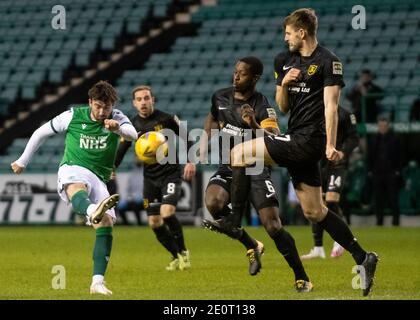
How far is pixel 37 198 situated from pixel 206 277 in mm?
11366

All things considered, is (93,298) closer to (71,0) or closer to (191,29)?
(191,29)

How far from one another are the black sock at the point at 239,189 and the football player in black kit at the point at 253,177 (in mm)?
441

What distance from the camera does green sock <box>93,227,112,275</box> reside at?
9578 mm

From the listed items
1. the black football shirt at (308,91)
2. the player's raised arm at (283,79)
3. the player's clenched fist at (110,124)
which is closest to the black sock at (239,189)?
the black football shirt at (308,91)

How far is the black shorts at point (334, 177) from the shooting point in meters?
14.8

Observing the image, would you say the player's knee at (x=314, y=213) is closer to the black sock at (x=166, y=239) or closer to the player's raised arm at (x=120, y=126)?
the player's raised arm at (x=120, y=126)

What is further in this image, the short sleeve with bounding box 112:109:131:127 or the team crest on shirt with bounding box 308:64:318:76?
the short sleeve with bounding box 112:109:131:127

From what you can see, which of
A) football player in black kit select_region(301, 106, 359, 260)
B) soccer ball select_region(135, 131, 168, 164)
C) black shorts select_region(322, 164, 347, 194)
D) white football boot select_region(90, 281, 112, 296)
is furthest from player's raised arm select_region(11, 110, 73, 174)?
black shorts select_region(322, 164, 347, 194)

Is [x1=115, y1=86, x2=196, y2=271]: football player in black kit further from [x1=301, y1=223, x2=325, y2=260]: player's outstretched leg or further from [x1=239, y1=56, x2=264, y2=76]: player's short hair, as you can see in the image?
[x1=239, y1=56, x2=264, y2=76]: player's short hair

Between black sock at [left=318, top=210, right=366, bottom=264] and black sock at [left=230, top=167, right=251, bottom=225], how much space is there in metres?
0.72

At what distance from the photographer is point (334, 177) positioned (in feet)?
48.7

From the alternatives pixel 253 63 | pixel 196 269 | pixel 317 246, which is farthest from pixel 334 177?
pixel 253 63

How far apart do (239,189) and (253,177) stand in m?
1.33

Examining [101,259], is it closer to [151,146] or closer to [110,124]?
[110,124]
